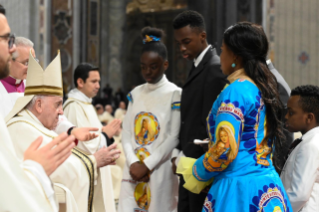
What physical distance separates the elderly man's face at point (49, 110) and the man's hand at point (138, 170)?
99 centimetres

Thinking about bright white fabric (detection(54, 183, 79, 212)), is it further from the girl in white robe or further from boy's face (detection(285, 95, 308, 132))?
boy's face (detection(285, 95, 308, 132))

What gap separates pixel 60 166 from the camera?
8.81 feet

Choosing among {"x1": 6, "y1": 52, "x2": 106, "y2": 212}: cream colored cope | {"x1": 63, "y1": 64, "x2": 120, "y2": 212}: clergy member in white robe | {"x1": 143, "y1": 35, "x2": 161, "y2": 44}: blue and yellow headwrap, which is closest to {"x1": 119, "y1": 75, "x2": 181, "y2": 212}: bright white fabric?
{"x1": 143, "y1": 35, "x2": 161, "y2": 44}: blue and yellow headwrap

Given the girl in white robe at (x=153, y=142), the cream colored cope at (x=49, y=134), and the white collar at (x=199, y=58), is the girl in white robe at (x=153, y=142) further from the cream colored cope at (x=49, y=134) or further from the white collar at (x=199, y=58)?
the cream colored cope at (x=49, y=134)

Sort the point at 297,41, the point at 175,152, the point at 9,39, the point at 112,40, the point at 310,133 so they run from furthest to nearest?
the point at 112,40 → the point at 297,41 → the point at 175,152 → the point at 310,133 → the point at 9,39

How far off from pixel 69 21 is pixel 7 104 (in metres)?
10.6

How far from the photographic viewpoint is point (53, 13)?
1291 centimetres

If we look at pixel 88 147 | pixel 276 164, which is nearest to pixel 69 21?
pixel 88 147

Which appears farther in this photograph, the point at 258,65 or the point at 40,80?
the point at 40,80

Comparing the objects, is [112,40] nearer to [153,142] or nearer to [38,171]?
[153,142]

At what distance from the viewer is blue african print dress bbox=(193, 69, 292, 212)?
7.33ft

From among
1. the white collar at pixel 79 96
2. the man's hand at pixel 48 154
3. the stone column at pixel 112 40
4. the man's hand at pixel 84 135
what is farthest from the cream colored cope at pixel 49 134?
the stone column at pixel 112 40

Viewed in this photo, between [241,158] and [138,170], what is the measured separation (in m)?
1.35

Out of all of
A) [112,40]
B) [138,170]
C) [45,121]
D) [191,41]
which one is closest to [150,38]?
[191,41]
